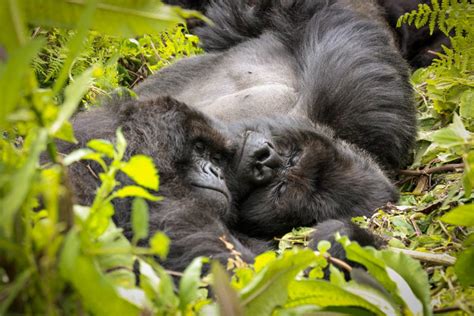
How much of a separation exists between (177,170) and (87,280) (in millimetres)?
1401

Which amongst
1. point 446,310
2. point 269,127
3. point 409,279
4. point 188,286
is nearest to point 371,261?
point 409,279

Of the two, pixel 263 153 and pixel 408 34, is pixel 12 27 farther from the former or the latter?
pixel 408 34

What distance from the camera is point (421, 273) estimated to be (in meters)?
1.61

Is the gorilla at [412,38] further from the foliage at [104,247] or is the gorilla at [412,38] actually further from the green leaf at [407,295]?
the green leaf at [407,295]

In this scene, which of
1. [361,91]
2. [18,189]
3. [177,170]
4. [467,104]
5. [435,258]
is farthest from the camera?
[361,91]

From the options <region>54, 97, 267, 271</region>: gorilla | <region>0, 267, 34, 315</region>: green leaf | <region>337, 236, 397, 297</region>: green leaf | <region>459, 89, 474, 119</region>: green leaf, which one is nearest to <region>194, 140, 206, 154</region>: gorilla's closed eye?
<region>54, 97, 267, 271</region>: gorilla

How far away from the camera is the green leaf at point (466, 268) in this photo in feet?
5.36

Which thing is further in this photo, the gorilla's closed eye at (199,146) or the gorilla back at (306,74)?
the gorilla back at (306,74)

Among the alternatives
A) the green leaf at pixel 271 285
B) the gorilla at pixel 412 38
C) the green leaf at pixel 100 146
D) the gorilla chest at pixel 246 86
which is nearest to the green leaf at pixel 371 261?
the green leaf at pixel 271 285

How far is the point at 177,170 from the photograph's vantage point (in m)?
2.45

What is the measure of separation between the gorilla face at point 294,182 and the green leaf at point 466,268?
103 cm

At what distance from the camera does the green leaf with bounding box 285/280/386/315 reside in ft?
4.98

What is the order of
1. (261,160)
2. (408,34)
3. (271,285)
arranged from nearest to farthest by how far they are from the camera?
(271,285), (261,160), (408,34)

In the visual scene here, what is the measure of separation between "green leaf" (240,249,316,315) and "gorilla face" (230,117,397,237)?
1.22 m
